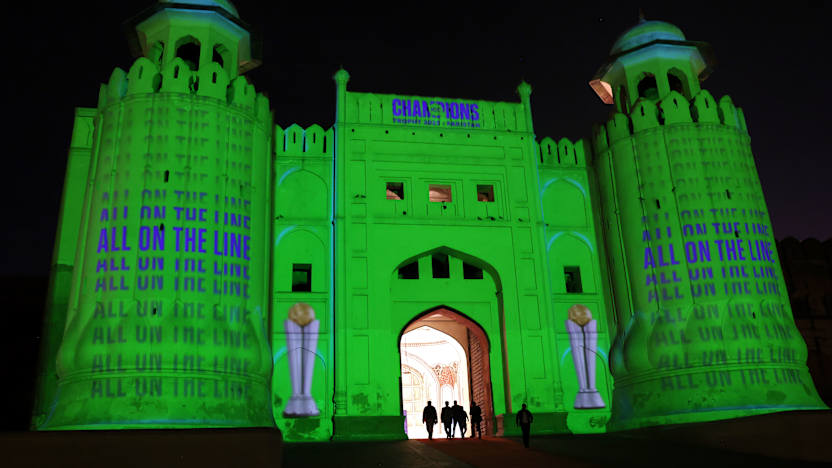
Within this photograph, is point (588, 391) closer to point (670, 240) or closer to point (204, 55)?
point (670, 240)

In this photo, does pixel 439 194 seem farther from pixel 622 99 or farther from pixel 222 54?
pixel 222 54

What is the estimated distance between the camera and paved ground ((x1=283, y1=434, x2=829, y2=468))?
10000 millimetres

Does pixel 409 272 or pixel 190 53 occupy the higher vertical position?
pixel 190 53

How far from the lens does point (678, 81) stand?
61.3ft

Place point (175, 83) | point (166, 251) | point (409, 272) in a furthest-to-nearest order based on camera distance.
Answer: point (409, 272) → point (175, 83) → point (166, 251)

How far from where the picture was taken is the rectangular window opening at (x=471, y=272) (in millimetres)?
17422

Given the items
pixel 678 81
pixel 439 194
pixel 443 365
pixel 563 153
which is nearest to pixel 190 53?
pixel 439 194

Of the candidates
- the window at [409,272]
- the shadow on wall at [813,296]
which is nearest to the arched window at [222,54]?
the window at [409,272]

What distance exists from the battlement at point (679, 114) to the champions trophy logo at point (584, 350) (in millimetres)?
4728

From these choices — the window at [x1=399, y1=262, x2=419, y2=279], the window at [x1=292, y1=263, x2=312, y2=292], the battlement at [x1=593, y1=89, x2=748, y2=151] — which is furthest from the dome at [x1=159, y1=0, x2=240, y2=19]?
the battlement at [x1=593, y1=89, x2=748, y2=151]

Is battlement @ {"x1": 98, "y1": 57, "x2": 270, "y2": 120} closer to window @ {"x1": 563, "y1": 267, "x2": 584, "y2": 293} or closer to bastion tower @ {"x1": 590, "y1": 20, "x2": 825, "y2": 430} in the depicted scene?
window @ {"x1": 563, "y1": 267, "x2": 584, "y2": 293}

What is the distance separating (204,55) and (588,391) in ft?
40.4

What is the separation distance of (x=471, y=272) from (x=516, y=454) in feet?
21.8

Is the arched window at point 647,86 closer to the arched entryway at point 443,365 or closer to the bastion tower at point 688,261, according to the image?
the bastion tower at point 688,261
